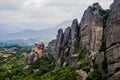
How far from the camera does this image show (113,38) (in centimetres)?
6919

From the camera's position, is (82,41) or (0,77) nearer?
(82,41)

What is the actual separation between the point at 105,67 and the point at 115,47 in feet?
18.4

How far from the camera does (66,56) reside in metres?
98.0

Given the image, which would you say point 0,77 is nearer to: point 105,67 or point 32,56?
point 32,56

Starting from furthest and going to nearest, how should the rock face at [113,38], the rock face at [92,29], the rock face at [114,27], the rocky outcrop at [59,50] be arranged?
the rocky outcrop at [59,50], the rock face at [92,29], the rock face at [114,27], the rock face at [113,38]

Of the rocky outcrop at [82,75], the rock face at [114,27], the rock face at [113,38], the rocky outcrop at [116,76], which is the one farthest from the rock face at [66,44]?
the rocky outcrop at [116,76]

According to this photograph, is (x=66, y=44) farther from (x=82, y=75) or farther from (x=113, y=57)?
(x=113, y=57)

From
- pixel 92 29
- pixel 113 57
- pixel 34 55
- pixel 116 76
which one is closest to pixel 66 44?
pixel 34 55

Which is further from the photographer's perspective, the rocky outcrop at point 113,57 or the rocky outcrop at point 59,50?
the rocky outcrop at point 59,50

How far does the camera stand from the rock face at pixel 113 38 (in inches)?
2532

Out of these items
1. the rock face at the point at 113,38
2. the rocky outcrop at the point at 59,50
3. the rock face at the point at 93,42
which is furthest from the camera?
the rocky outcrop at the point at 59,50

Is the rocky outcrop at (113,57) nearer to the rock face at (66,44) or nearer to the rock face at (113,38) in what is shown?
the rock face at (113,38)

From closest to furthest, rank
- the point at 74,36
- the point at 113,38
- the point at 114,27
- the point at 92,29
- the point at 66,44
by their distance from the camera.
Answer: the point at 113,38, the point at 114,27, the point at 92,29, the point at 74,36, the point at 66,44

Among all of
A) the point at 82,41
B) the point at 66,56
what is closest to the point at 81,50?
the point at 82,41
